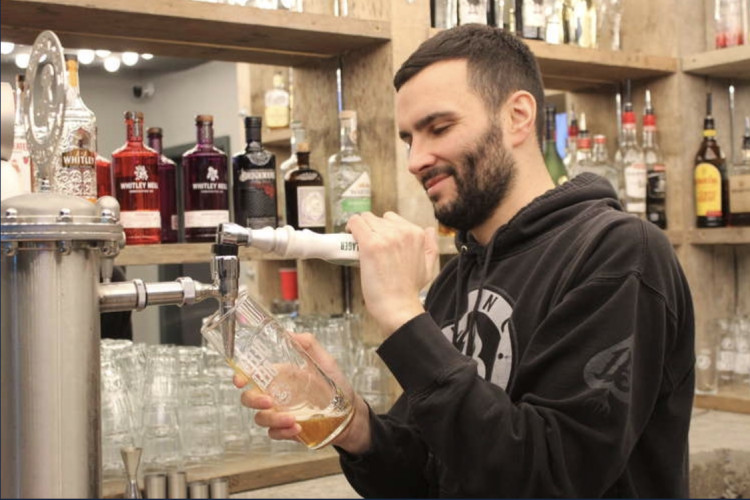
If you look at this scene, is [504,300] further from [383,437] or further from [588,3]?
[588,3]

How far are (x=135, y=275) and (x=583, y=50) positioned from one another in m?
1.17

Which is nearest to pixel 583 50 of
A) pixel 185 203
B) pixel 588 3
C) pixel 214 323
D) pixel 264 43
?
pixel 588 3

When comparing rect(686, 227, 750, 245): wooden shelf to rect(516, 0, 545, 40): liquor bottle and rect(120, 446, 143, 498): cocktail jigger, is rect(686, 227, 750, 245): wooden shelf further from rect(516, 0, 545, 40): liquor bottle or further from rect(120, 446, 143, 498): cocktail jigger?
rect(120, 446, 143, 498): cocktail jigger

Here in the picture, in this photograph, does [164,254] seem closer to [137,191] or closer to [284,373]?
[137,191]

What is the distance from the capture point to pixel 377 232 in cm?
106

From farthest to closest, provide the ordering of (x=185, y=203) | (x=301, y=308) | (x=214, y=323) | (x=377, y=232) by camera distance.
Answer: (x=301, y=308), (x=185, y=203), (x=377, y=232), (x=214, y=323)

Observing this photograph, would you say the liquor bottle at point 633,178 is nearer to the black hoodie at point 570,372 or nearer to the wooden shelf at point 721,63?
the wooden shelf at point 721,63

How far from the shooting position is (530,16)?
2.33 meters

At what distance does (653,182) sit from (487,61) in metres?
1.26

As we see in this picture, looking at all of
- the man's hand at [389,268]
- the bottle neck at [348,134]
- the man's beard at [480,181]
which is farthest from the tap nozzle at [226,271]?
the bottle neck at [348,134]

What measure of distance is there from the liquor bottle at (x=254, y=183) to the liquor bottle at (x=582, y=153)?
0.96m

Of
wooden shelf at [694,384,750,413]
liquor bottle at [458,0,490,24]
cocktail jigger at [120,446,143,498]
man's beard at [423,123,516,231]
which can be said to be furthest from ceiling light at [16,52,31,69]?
wooden shelf at [694,384,750,413]

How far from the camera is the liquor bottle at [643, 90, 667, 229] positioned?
8.21 feet

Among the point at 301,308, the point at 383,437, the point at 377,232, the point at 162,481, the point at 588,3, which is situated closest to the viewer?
the point at 377,232
